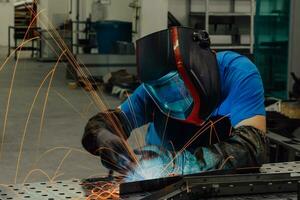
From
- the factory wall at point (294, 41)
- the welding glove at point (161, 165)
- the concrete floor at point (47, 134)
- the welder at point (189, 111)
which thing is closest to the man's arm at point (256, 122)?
the welder at point (189, 111)

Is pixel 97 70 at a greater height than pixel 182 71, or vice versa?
pixel 182 71

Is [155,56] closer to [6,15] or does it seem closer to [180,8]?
[180,8]

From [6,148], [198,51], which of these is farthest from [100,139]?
[6,148]

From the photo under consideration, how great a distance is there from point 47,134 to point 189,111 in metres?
4.17

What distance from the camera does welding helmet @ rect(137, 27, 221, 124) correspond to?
2051mm

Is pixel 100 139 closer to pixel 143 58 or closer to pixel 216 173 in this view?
pixel 143 58

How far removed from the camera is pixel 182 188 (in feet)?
5.45

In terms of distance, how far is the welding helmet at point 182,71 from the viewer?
80.7 inches

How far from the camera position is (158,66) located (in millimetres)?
2152

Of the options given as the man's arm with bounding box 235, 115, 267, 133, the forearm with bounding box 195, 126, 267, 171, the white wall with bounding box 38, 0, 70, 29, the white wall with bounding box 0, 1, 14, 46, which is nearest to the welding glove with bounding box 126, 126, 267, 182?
the forearm with bounding box 195, 126, 267, 171

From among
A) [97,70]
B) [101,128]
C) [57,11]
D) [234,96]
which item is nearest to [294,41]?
[97,70]

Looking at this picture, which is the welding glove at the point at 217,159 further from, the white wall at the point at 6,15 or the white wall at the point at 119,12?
the white wall at the point at 6,15

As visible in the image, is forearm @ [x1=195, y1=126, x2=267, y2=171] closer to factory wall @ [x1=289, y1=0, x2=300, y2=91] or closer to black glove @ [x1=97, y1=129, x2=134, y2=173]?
black glove @ [x1=97, y1=129, x2=134, y2=173]

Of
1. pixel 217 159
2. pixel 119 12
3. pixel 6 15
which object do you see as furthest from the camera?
pixel 6 15
